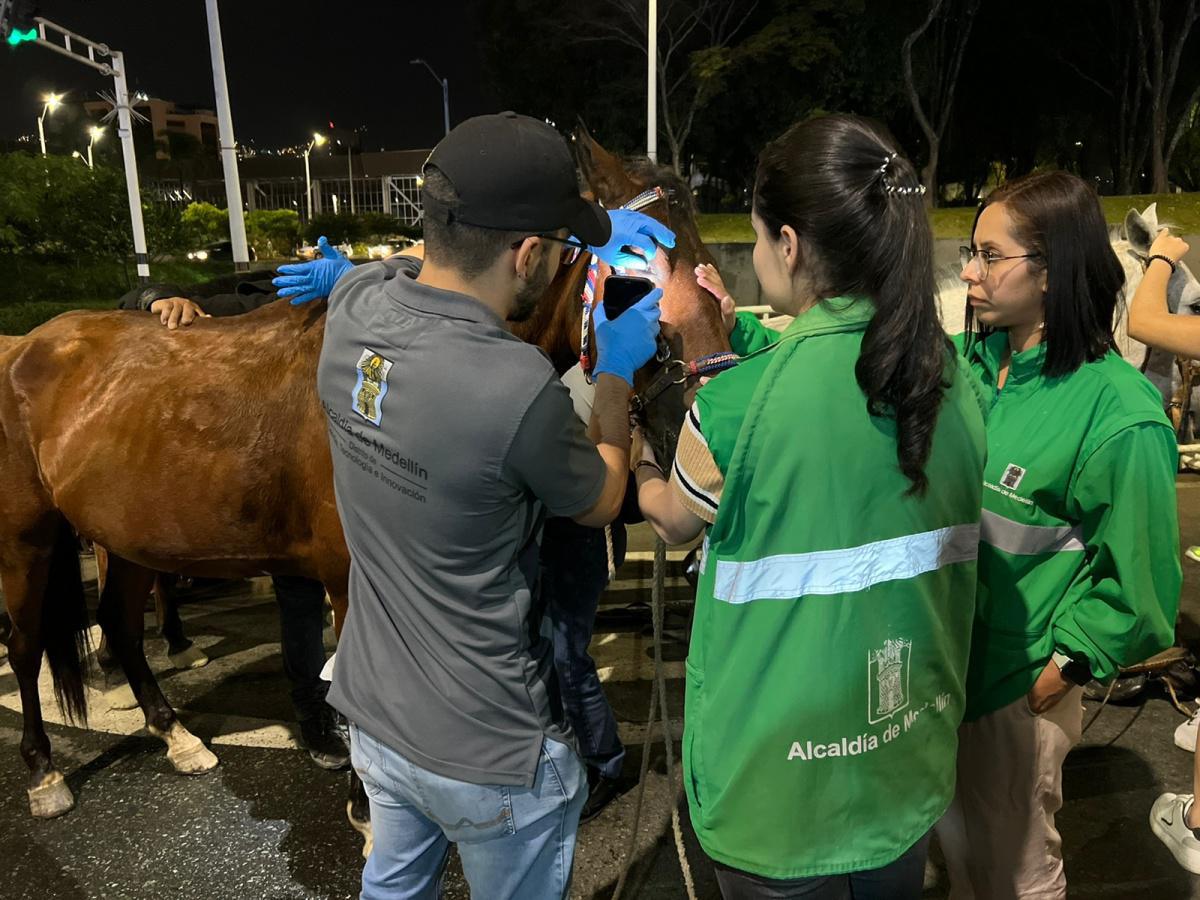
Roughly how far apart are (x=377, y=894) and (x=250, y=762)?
7.45ft

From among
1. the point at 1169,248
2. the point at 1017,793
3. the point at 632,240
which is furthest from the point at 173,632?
the point at 1169,248

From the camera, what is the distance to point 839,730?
4.66ft

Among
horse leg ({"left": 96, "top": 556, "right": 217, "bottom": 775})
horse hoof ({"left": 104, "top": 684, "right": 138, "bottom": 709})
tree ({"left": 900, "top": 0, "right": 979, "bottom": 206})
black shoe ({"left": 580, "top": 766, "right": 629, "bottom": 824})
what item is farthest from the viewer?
tree ({"left": 900, "top": 0, "right": 979, "bottom": 206})

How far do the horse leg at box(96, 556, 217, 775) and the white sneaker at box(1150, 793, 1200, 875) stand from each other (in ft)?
12.2

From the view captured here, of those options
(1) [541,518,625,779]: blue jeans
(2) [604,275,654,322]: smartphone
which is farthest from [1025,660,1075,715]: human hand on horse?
(1) [541,518,625,779]: blue jeans

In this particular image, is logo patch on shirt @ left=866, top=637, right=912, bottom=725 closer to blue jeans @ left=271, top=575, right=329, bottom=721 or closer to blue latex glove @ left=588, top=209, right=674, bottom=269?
blue latex glove @ left=588, top=209, right=674, bottom=269

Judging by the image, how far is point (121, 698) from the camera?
4379mm

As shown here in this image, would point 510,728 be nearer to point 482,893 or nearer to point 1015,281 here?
point 482,893

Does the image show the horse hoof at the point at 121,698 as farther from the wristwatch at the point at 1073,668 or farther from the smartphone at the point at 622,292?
the wristwatch at the point at 1073,668

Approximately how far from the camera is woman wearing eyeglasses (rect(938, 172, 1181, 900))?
1.83m

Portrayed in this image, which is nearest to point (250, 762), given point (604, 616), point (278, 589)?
point (278, 589)

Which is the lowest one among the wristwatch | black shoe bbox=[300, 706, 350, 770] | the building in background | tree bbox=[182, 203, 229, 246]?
black shoe bbox=[300, 706, 350, 770]

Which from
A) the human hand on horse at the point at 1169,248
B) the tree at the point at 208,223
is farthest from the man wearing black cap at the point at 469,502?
the tree at the point at 208,223

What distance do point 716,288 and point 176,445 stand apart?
2050mm
